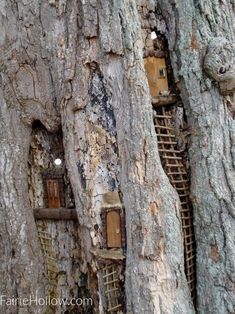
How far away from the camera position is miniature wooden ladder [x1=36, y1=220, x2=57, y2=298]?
10.8 ft

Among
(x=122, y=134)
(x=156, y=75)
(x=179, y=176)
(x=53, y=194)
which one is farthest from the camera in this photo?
(x=53, y=194)

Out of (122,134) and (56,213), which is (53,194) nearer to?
(56,213)

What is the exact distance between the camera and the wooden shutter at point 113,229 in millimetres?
2895

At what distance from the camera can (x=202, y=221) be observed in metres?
2.95

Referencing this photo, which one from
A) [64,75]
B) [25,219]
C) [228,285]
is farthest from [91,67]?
[228,285]

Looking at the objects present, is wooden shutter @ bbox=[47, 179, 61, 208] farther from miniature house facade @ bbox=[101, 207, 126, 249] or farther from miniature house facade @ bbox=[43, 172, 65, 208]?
miniature house facade @ bbox=[101, 207, 126, 249]

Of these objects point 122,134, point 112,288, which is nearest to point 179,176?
point 122,134

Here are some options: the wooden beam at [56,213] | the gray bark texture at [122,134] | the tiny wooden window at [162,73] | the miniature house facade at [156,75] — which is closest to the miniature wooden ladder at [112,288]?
the gray bark texture at [122,134]

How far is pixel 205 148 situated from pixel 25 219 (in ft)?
5.24

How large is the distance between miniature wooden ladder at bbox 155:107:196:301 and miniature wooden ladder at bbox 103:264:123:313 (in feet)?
1.83

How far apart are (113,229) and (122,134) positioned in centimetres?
72

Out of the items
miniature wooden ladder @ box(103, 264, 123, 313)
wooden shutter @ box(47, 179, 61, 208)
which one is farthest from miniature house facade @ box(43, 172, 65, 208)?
miniature wooden ladder @ box(103, 264, 123, 313)

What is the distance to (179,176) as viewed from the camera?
311 centimetres

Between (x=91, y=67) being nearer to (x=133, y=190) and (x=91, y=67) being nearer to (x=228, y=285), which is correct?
(x=133, y=190)
